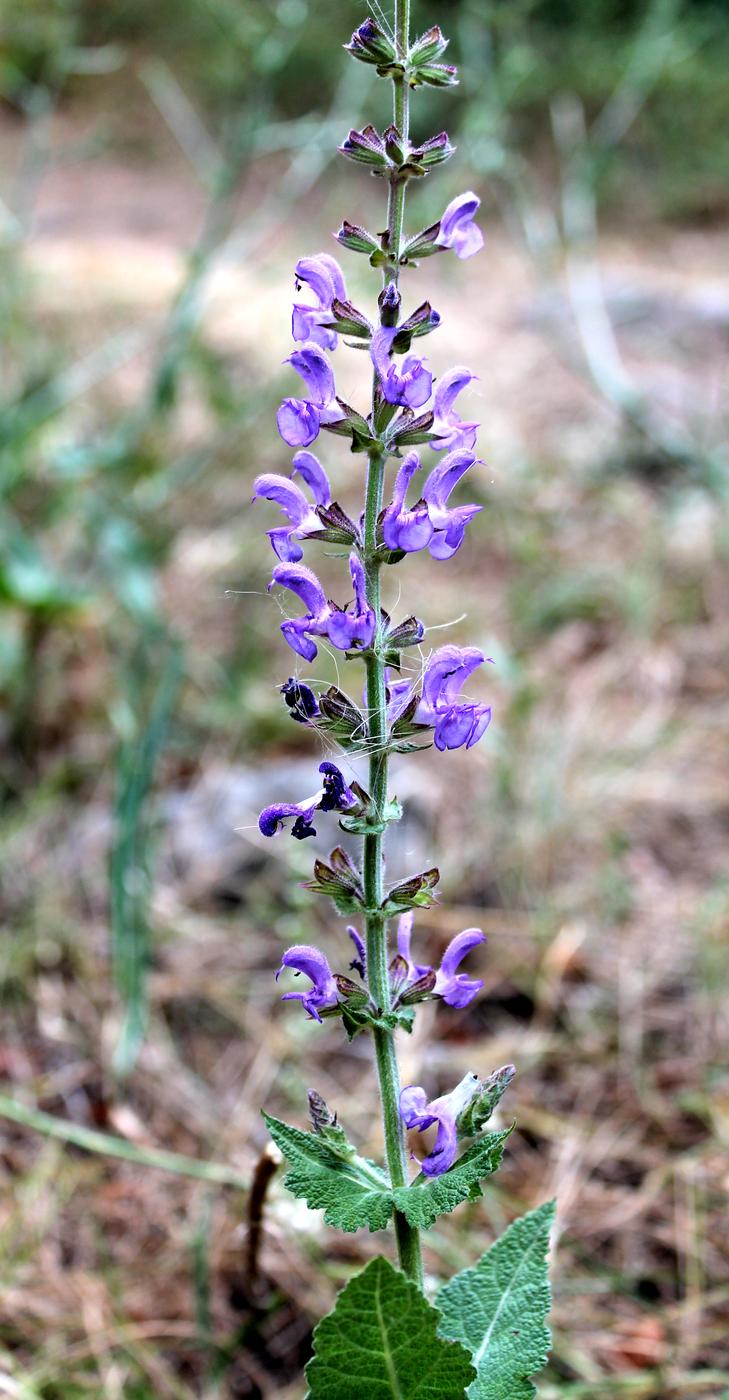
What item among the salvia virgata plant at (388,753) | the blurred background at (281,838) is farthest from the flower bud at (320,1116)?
the blurred background at (281,838)

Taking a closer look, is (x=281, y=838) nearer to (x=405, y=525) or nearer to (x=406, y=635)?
(x=406, y=635)

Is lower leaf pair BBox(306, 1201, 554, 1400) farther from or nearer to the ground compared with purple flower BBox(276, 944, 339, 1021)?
nearer to the ground

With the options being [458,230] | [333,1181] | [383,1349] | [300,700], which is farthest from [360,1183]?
[458,230]

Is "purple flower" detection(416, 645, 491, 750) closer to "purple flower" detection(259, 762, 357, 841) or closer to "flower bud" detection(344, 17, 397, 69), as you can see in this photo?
"purple flower" detection(259, 762, 357, 841)

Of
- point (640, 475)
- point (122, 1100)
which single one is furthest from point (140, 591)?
point (640, 475)

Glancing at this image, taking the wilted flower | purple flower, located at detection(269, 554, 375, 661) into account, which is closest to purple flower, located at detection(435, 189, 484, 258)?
purple flower, located at detection(269, 554, 375, 661)

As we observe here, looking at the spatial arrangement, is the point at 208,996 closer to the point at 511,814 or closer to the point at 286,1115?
the point at 286,1115
